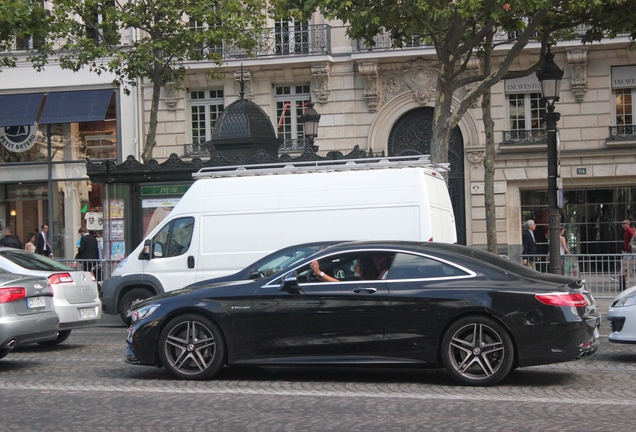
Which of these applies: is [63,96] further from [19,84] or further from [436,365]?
[436,365]

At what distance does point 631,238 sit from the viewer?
2255 centimetres

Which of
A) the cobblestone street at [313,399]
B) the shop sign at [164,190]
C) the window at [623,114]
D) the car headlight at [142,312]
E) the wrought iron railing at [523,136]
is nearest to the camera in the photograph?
the cobblestone street at [313,399]

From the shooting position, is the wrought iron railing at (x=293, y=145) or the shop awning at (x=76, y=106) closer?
the shop awning at (x=76, y=106)

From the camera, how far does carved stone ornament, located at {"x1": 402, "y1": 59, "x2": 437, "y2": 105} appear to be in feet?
93.9

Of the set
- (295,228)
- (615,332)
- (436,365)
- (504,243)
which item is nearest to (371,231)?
(295,228)

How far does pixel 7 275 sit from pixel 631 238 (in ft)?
51.3

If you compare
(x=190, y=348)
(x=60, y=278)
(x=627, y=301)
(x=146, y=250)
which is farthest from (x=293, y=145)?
(x=190, y=348)

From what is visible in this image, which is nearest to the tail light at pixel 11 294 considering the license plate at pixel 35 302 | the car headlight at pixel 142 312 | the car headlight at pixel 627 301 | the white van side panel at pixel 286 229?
the license plate at pixel 35 302

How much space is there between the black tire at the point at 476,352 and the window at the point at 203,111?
21.8m

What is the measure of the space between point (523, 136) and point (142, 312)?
788 inches

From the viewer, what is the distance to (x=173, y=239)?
1590 cm

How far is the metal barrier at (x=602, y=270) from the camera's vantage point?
61.5 feet

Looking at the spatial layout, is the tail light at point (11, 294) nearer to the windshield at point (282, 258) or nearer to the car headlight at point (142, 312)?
the car headlight at point (142, 312)

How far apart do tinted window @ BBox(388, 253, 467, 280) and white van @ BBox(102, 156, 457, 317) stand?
14.9 feet
